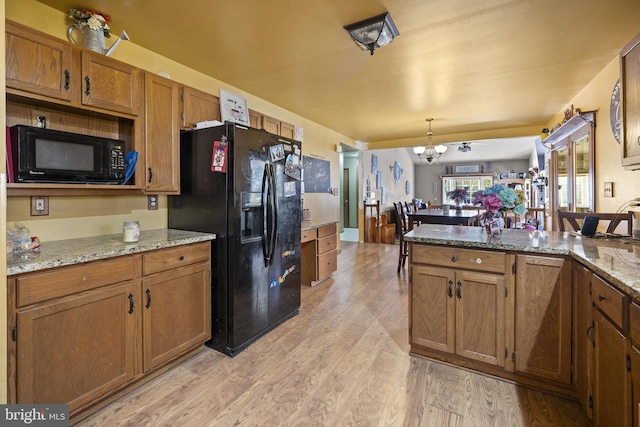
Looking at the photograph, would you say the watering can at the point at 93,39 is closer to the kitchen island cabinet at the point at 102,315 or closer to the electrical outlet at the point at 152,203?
the electrical outlet at the point at 152,203

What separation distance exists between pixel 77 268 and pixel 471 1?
9.07 feet

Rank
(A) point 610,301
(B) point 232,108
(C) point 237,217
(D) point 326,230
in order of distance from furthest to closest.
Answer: (D) point 326,230 → (B) point 232,108 → (C) point 237,217 → (A) point 610,301

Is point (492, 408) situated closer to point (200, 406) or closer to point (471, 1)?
point (200, 406)

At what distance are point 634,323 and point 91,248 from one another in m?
2.51

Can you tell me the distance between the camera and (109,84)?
1.90 meters

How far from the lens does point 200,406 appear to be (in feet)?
5.56

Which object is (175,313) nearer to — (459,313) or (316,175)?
(459,313)

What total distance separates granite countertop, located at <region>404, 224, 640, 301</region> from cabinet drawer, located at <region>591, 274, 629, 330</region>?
0.04 m

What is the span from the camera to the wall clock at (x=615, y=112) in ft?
8.02

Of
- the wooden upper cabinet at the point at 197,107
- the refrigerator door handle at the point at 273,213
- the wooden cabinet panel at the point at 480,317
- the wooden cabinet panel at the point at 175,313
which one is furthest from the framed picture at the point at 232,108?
the wooden cabinet panel at the point at 480,317

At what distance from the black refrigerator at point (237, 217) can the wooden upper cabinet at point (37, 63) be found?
0.81 m

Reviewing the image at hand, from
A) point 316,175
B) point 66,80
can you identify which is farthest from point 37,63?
point 316,175

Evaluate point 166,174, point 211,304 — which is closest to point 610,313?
point 211,304

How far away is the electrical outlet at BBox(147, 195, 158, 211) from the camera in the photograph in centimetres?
244
